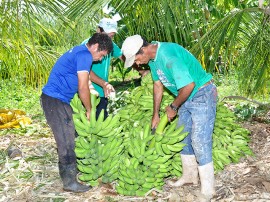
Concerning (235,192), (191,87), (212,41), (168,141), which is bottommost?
(235,192)

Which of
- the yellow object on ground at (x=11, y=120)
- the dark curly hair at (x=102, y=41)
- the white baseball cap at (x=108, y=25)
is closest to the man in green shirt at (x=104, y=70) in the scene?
the white baseball cap at (x=108, y=25)

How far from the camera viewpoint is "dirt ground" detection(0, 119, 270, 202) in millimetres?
3965

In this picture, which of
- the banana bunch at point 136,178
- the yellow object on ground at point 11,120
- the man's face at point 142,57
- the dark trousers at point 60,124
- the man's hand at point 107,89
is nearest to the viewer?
the man's face at point 142,57

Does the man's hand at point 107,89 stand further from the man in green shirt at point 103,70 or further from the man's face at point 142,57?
the man's face at point 142,57

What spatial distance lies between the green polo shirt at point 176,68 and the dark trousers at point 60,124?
91 centimetres

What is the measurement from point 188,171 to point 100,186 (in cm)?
84

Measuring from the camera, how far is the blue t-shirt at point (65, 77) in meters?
3.90

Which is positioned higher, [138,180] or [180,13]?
[180,13]

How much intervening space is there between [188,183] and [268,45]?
208 cm

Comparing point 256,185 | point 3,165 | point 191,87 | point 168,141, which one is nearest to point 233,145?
point 256,185

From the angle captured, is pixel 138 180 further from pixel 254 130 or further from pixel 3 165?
pixel 254 130

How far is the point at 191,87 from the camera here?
353 cm

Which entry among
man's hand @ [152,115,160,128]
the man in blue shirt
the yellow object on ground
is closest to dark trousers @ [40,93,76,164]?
the man in blue shirt

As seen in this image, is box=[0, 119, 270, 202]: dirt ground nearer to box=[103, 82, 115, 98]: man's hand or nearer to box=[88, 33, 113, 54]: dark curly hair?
box=[103, 82, 115, 98]: man's hand
